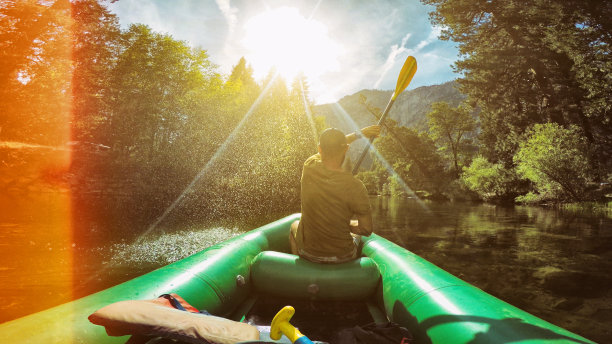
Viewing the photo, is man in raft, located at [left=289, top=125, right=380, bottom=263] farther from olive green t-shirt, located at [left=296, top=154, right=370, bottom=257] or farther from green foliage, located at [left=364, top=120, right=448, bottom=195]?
green foliage, located at [left=364, top=120, right=448, bottom=195]

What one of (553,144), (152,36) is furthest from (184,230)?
(553,144)

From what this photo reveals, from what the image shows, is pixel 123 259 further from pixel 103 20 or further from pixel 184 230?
pixel 103 20

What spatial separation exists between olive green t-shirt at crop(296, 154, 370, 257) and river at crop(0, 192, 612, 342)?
368 cm

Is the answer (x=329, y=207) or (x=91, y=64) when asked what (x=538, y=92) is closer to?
(x=329, y=207)

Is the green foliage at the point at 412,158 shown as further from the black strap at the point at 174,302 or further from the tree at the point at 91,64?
the black strap at the point at 174,302

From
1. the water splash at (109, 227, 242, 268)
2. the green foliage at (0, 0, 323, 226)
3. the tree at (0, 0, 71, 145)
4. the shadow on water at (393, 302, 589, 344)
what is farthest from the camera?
the green foliage at (0, 0, 323, 226)

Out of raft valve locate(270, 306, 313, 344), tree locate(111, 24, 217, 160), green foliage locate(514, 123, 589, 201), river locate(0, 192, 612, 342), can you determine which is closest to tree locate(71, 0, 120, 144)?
tree locate(111, 24, 217, 160)

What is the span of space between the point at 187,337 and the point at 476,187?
36.1 metres

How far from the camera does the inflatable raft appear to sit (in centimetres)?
170

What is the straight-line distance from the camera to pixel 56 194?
18016mm

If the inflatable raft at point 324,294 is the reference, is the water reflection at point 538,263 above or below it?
below

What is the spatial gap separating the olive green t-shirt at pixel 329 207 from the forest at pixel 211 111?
12.6 metres

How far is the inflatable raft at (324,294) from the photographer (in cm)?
170

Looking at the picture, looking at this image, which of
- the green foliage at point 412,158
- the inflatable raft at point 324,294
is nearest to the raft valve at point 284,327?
the inflatable raft at point 324,294
